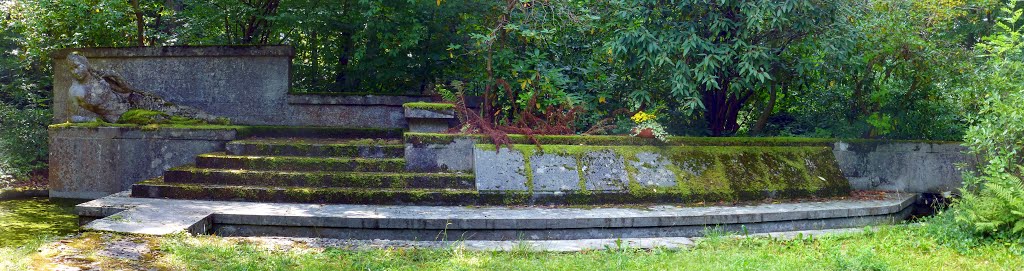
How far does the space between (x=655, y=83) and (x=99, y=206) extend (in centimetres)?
686

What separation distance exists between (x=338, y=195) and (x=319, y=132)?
262 centimetres

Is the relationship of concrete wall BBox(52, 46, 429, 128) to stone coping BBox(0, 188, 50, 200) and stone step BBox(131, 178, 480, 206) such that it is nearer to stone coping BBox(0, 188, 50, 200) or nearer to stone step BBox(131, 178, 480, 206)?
stone coping BBox(0, 188, 50, 200)

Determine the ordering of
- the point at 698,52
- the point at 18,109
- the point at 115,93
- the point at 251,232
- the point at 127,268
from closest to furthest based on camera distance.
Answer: the point at 127,268 → the point at 251,232 → the point at 698,52 → the point at 115,93 → the point at 18,109

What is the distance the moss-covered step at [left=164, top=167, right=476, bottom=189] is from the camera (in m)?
7.94

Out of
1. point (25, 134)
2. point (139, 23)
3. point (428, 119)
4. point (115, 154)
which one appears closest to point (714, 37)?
point (428, 119)

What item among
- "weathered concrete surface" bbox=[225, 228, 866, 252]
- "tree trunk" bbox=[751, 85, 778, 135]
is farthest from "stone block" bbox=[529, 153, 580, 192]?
"tree trunk" bbox=[751, 85, 778, 135]

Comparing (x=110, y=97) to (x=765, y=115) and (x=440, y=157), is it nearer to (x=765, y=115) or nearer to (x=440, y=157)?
(x=440, y=157)

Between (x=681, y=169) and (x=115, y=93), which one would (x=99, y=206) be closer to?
(x=115, y=93)

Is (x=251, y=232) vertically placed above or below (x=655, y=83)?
below

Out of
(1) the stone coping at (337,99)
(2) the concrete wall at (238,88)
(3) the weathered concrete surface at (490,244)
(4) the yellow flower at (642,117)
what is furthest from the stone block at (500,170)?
(2) the concrete wall at (238,88)

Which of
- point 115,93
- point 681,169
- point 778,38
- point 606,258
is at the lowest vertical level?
point 606,258

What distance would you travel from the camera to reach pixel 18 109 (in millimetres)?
14094

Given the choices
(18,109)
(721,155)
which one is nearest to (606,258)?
(721,155)

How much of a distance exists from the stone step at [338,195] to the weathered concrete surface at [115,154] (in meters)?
1.83
